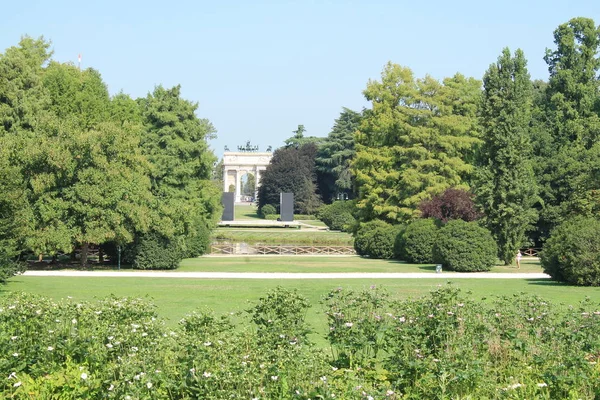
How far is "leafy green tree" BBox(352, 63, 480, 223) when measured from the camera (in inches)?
1599

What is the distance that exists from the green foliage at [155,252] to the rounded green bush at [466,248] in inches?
417

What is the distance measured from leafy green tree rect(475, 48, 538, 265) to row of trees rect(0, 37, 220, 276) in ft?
42.8

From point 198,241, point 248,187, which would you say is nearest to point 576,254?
point 198,241

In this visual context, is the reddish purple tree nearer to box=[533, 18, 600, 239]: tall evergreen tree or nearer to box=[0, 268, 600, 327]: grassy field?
box=[533, 18, 600, 239]: tall evergreen tree

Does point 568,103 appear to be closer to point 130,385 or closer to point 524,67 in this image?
point 524,67

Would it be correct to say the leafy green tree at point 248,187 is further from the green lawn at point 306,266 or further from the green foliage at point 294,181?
the green lawn at point 306,266

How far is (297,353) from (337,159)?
80235 millimetres

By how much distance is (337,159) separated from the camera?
88.3 meters

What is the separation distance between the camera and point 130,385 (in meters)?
7.55

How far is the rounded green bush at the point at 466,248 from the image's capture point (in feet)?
99.0

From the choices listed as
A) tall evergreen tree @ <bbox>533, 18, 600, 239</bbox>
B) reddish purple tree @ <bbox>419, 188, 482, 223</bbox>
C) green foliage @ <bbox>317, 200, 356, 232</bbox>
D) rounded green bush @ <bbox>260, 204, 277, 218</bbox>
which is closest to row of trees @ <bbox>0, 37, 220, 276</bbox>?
reddish purple tree @ <bbox>419, 188, 482, 223</bbox>

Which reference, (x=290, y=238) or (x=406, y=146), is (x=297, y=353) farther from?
(x=290, y=238)

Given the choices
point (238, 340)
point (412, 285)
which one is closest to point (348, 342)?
point (238, 340)

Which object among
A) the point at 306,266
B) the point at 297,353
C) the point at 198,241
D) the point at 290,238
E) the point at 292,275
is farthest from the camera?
the point at 290,238
